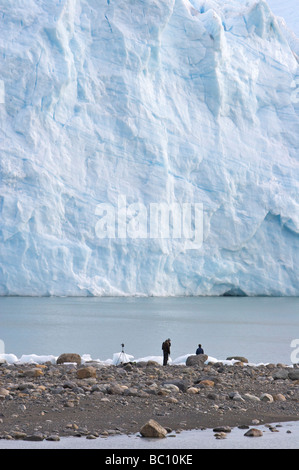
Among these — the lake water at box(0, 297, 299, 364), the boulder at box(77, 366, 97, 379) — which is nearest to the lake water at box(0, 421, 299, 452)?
the boulder at box(77, 366, 97, 379)

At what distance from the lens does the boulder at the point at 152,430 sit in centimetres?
425

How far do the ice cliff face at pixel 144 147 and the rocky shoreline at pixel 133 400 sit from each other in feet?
42.0

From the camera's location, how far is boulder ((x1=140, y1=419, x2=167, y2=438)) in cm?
425

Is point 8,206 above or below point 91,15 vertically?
below

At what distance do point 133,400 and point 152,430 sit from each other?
A: 1154mm

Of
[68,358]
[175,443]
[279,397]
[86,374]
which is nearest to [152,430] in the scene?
[175,443]

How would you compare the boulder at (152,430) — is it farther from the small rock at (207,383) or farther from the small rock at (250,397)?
the small rock at (207,383)

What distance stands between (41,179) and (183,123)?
5.85 m

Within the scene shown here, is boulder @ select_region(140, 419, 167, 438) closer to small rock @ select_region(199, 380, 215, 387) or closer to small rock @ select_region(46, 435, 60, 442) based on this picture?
small rock @ select_region(46, 435, 60, 442)
